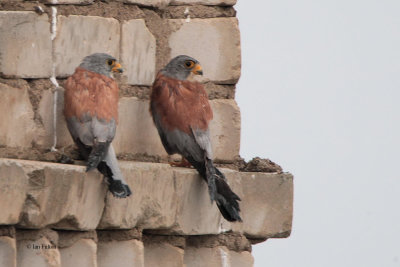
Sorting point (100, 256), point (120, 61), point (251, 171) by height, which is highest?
point (120, 61)

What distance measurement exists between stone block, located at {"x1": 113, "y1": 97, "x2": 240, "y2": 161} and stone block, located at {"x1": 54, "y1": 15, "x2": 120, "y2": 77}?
0.34m

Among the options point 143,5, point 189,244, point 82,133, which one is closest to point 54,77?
point 82,133

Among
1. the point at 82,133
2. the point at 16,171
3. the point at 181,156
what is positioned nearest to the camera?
the point at 16,171

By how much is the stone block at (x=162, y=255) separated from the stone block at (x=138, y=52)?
0.92 metres

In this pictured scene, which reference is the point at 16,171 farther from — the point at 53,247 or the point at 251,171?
the point at 251,171

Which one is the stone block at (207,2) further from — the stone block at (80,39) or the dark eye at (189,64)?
the stone block at (80,39)

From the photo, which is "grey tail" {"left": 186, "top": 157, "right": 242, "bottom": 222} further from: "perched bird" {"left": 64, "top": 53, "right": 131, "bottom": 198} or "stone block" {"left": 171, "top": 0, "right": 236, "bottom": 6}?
"stone block" {"left": 171, "top": 0, "right": 236, "bottom": 6}

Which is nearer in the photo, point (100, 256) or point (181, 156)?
point (100, 256)

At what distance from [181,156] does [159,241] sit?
23.7 inches

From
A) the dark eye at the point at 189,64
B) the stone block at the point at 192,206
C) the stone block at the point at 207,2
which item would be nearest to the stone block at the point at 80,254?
the stone block at the point at 192,206

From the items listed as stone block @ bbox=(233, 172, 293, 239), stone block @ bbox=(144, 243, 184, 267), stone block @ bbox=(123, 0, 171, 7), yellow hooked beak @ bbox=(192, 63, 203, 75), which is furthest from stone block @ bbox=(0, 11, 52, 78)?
stone block @ bbox=(233, 172, 293, 239)

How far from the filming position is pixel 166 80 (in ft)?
24.4

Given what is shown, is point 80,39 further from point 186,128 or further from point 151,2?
point 186,128

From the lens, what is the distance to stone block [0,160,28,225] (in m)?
6.21
